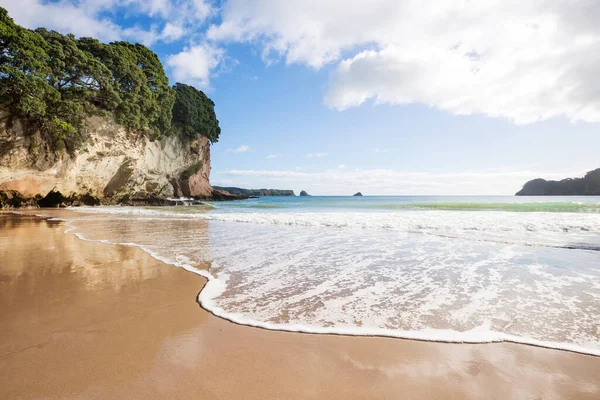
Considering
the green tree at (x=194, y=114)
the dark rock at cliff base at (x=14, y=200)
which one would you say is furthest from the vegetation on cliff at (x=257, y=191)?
the dark rock at cliff base at (x=14, y=200)

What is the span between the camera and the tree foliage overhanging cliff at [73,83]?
17.2m

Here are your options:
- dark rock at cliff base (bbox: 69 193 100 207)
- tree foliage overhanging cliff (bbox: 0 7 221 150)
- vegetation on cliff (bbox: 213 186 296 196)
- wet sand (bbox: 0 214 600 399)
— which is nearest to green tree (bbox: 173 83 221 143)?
tree foliage overhanging cliff (bbox: 0 7 221 150)

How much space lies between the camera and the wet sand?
1.71 metres

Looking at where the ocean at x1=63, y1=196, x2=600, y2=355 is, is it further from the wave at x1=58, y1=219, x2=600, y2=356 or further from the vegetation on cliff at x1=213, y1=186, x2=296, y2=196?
the vegetation on cliff at x1=213, y1=186, x2=296, y2=196

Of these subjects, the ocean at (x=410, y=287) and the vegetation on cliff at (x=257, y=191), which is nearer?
the ocean at (x=410, y=287)

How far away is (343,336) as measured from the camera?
7.95 feet

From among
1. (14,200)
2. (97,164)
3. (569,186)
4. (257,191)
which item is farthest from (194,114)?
(569,186)

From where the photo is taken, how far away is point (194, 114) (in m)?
41.6

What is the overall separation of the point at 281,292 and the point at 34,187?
26.6 metres

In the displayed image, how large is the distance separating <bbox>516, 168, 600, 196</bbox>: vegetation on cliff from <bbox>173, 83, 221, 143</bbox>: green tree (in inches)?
3565

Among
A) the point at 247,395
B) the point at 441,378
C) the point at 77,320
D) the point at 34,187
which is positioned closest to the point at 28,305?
the point at 77,320

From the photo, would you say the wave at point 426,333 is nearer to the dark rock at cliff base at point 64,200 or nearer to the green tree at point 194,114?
the dark rock at cliff base at point 64,200

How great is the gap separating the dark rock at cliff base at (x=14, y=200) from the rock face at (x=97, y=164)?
0.39 m

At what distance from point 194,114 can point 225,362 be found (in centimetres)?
4429
